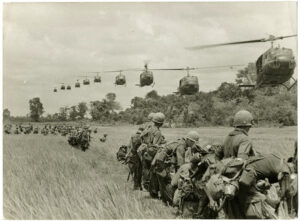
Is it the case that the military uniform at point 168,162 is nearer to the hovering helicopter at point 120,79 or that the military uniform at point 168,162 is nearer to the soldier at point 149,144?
the soldier at point 149,144

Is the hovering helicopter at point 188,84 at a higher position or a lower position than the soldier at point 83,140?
higher

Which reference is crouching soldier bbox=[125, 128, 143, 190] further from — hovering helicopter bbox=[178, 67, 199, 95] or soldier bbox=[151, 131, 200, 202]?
hovering helicopter bbox=[178, 67, 199, 95]

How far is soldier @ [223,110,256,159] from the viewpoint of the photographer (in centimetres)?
745

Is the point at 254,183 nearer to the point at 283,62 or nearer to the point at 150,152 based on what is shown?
the point at 150,152

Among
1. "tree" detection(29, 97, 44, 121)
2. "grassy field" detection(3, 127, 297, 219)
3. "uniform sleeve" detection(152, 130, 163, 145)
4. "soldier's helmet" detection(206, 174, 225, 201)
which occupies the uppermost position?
"tree" detection(29, 97, 44, 121)

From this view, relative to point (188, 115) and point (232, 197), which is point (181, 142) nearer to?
point (232, 197)

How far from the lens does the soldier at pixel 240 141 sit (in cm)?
745

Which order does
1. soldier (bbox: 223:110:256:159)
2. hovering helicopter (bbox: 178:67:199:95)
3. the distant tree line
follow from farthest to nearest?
the distant tree line → hovering helicopter (bbox: 178:67:199:95) → soldier (bbox: 223:110:256:159)

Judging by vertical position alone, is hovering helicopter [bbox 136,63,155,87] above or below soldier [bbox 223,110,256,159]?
above

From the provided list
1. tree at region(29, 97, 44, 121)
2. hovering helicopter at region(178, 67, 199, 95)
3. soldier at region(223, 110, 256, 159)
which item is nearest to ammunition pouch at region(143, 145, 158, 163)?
soldier at region(223, 110, 256, 159)

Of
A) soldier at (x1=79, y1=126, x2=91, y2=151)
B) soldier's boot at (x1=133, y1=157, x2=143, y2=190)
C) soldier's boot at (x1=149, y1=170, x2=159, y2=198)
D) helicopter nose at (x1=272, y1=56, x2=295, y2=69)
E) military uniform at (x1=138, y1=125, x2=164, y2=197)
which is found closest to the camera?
soldier's boot at (x1=149, y1=170, x2=159, y2=198)

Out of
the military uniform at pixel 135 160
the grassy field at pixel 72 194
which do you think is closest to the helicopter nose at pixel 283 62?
the grassy field at pixel 72 194

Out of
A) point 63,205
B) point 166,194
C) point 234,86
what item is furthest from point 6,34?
point 234,86

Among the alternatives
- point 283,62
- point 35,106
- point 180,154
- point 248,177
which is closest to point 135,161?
point 180,154
